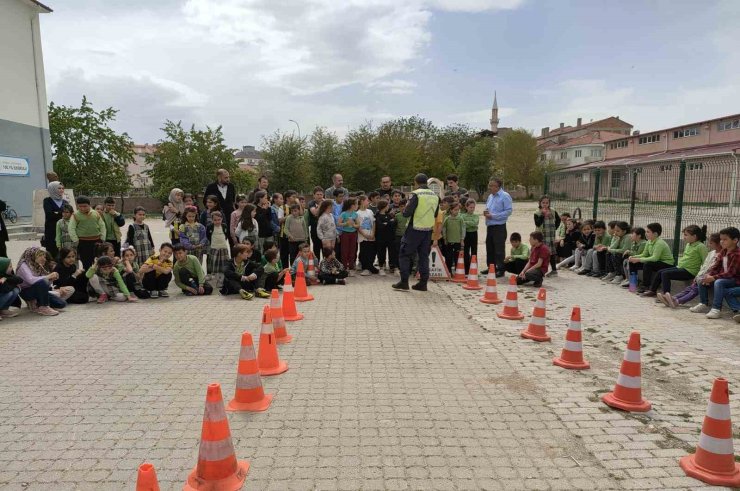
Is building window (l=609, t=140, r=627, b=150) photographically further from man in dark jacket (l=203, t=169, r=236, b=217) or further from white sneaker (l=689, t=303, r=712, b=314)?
man in dark jacket (l=203, t=169, r=236, b=217)

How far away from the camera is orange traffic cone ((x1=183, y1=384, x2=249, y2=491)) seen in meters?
2.95

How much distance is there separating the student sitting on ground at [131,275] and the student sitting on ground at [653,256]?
9433mm

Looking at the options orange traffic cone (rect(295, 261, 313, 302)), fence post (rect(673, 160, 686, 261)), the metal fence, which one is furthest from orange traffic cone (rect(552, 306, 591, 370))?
the metal fence

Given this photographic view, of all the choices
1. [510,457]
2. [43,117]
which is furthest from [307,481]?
[43,117]

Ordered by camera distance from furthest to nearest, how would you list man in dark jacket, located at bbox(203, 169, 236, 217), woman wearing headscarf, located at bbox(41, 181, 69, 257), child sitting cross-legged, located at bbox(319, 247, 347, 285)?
man in dark jacket, located at bbox(203, 169, 236, 217)
child sitting cross-legged, located at bbox(319, 247, 347, 285)
woman wearing headscarf, located at bbox(41, 181, 69, 257)

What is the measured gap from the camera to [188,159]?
3762 cm

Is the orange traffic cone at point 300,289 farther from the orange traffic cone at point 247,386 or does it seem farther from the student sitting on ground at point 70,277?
the orange traffic cone at point 247,386

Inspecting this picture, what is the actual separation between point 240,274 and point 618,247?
8.05 m

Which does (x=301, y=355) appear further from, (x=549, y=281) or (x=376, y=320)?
(x=549, y=281)

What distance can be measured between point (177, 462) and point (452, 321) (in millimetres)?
4676

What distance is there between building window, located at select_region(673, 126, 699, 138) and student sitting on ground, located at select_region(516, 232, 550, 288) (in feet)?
157

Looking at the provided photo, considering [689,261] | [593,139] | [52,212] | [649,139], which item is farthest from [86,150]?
[593,139]

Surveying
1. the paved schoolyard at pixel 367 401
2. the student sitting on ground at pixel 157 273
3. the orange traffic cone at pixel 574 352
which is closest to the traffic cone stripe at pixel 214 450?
the paved schoolyard at pixel 367 401

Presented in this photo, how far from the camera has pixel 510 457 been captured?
336 cm
